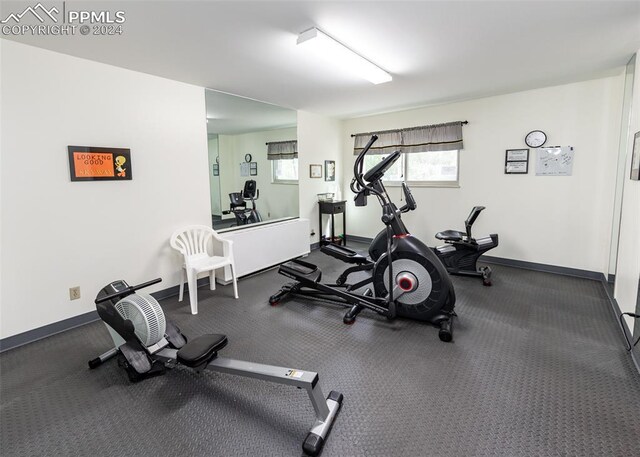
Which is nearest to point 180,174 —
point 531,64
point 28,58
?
point 28,58

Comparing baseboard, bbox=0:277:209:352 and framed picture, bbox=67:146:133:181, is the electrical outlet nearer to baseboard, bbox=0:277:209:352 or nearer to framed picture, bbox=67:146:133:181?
baseboard, bbox=0:277:209:352

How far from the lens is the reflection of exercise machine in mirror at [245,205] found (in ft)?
14.4

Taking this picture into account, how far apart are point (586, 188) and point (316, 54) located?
3.68 metres

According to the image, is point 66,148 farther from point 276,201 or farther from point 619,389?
point 619,389

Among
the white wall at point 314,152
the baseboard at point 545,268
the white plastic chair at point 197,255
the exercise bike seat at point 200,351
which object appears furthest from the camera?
the white wall at point 314,152

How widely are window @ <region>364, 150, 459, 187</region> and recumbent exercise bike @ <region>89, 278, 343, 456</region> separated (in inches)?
162

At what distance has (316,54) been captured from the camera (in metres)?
2.70

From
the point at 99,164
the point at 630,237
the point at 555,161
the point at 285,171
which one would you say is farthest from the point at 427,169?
the point at 99,164

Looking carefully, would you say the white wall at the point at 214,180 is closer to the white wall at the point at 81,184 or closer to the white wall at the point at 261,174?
the white wall at the point at 261,174

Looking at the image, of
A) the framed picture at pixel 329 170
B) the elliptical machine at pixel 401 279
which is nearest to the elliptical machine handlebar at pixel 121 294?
the elliptical machine at pixel 401 279

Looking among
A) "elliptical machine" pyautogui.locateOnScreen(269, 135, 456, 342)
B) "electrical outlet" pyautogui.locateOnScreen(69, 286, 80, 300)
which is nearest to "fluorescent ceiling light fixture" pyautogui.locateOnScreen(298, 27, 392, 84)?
"elliptical machine" pyautogui.locateOnScreen(269, 135, 456, 342)

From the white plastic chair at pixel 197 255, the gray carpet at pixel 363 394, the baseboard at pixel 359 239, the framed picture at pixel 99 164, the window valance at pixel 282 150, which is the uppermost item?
the window valance at pixel 282 150

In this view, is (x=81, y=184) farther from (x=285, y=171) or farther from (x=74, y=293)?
(x=285, y=171)

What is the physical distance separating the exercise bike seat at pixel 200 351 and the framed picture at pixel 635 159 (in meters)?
3.50
